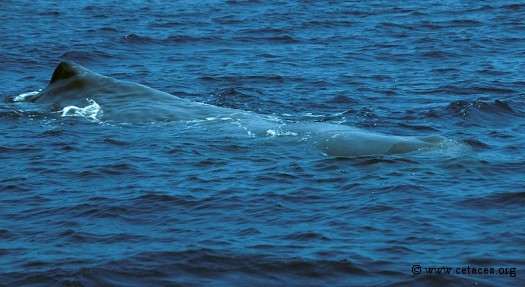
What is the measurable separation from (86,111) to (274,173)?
7199 mm

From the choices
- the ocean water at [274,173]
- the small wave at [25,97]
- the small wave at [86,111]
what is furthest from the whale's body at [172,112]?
the ocean water at [274,173]

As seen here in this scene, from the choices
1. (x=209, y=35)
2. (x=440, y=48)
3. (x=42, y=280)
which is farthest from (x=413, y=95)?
(x=42, y=280)

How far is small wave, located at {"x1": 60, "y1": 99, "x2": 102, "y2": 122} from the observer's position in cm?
2249

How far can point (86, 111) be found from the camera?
22.8 m

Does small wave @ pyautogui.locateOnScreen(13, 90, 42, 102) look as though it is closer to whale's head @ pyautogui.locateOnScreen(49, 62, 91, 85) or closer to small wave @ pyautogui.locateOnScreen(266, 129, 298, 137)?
whale's head @ pyautogui.locateOnScreen(49, 62, 91, 85)

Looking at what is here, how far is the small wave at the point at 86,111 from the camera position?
22.5m

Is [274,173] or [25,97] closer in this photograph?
[274,173]

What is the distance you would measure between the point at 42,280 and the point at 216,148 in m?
7.20

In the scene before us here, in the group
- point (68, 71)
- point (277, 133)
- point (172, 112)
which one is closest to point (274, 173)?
point (277, 133)

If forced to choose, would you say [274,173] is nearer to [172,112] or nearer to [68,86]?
[172,112]

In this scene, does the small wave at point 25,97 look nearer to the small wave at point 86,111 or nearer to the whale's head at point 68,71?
the whale's head at point 68,71

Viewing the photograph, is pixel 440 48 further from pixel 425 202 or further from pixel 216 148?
pixel 425 202

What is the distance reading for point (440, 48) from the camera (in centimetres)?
3138

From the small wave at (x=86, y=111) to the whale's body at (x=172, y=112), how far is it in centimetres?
15
